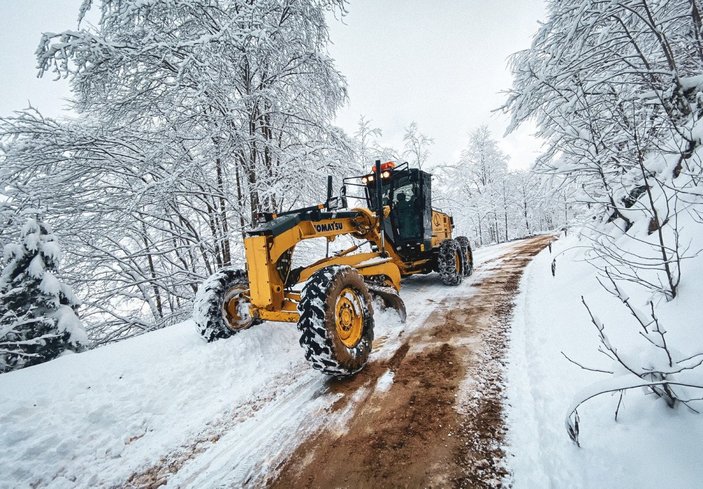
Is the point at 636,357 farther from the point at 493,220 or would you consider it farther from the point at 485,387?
the point at 493,220

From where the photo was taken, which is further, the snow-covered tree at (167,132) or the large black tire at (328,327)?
the snow-covered tree at (167,132)

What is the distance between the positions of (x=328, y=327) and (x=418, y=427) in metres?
1.17

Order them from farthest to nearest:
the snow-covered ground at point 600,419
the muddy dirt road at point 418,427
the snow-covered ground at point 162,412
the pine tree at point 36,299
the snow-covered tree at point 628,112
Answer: the pine tree at point 36,299, the snow-covered tree at point 628,112, the snow-covered ground at point 162,412, the muddy dirt road at point 418,427, the snow-covered ground at point 600,419

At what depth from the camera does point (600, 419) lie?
6.54 ft

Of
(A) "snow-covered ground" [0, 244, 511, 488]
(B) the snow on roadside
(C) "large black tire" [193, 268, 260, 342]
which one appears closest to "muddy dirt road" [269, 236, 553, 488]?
(A) "snow-covered ground" [0, 244, 511, 488]

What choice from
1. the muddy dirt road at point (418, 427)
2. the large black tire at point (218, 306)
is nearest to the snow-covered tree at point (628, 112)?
the muddy dirt road at point (418, 427)

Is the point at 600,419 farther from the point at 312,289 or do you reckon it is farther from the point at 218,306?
the point at 218,306

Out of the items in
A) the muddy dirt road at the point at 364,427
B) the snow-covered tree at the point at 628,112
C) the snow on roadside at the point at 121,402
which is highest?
the snow-covered tree at the point at 628,112

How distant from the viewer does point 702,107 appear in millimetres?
3455

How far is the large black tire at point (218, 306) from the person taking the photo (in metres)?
3.86

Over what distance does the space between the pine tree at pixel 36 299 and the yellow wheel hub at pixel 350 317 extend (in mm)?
4212

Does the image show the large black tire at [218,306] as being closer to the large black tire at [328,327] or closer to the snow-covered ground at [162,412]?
the snow-covered ground at [162,412]

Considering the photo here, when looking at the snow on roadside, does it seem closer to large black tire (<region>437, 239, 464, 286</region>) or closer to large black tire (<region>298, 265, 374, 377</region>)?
large black tire (<region>298, 265, 374, 377</region>)

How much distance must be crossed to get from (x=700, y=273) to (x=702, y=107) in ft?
8.07
